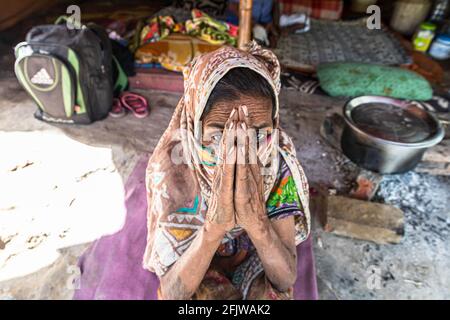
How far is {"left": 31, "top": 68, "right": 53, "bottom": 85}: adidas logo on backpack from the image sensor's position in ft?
8.84

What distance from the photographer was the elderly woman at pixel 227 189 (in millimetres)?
931

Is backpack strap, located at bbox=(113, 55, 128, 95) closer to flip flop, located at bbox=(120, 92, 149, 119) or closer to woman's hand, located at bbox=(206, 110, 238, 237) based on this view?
flip flop, located at bbox=(120, 92, 149, 119)

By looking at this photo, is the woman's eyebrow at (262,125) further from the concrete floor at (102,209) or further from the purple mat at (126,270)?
the concrete floor at (102,209)

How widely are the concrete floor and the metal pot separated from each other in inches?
8.7

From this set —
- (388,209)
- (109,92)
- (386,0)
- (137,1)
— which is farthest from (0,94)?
(386,0)

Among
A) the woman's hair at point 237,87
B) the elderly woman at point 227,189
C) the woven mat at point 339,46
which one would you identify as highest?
the woman's hair at point 237,87

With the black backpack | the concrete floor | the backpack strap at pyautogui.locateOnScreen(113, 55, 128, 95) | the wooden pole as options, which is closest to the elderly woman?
the concrete floor

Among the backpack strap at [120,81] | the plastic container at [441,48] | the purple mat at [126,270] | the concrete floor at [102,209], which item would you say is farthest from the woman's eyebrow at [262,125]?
the plastic container at [441,48]

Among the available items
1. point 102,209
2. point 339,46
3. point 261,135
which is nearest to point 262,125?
point 261,135

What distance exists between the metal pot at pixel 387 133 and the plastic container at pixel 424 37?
7.88 feet

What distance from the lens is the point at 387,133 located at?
2.31m

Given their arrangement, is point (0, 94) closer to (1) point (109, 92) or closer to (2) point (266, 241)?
(1) point (109, 92)

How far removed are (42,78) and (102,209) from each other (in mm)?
1351

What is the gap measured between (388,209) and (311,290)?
34.3 inches
